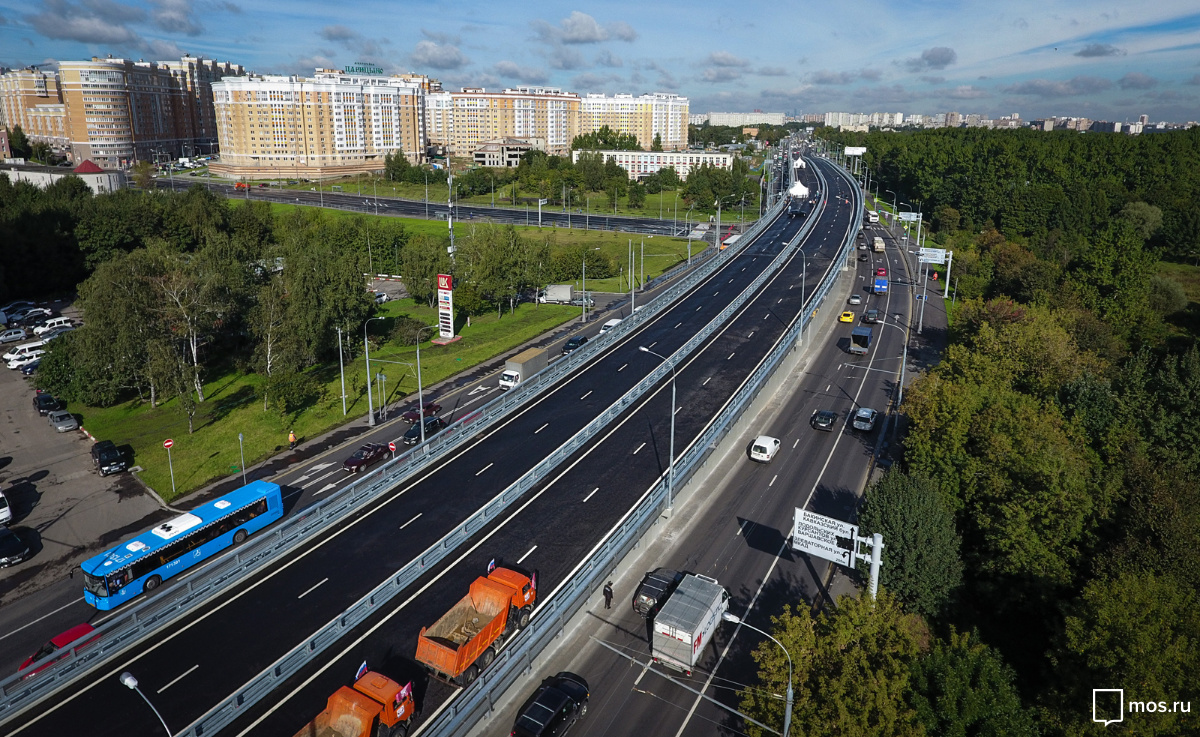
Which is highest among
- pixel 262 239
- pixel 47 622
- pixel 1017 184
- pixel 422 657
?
pixel 1017 184

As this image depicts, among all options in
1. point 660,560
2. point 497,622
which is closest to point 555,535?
point 660,560

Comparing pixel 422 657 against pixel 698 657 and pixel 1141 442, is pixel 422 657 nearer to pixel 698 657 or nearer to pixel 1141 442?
pixel 698 657

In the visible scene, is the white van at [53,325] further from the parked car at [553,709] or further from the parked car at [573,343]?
the parked car at [553,709]

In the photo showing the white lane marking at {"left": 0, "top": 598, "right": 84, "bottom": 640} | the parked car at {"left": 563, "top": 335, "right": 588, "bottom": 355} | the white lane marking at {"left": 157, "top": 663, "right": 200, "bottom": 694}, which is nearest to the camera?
the white lane marking at {"left": 157, "top": 663, "right": 200, "bottom": 694}

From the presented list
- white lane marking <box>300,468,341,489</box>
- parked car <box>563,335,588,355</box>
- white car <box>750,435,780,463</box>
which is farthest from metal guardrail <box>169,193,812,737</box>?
white lane marking <box>300,468,341,489</box>

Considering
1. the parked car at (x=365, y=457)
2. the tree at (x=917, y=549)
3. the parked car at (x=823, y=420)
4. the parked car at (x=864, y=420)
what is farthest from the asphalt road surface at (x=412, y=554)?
the tree at (x=917, y=549)

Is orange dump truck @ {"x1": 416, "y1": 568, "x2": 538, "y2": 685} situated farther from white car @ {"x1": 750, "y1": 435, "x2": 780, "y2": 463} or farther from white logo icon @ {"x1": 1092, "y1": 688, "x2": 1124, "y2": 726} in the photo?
white car @ {"x1": 750, "y1": 435, "x2": 780, "y2": 463}
